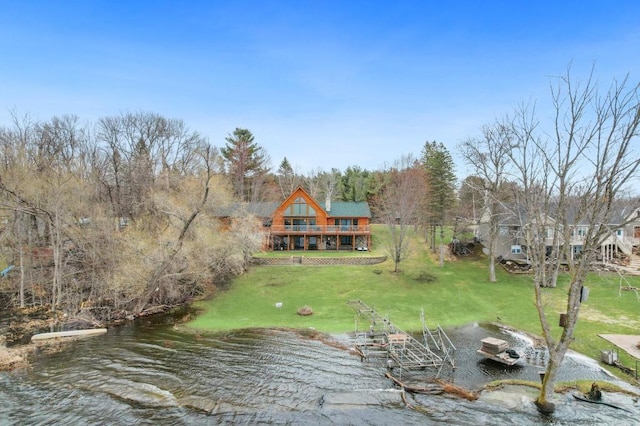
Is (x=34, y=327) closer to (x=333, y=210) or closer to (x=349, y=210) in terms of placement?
(x=333, y=210)

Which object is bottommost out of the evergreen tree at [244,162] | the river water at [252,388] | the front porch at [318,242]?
the river water at [252,388]

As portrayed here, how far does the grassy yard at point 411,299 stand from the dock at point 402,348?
1.89 m

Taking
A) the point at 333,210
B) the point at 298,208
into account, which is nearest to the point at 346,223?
the point at 333,210

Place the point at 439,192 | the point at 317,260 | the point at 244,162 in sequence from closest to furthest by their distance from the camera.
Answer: the point at 317,260 < the point at 439,192 < the point at 244,162

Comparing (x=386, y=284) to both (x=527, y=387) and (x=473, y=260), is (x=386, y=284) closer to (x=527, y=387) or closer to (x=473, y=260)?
(x=473, y=260)

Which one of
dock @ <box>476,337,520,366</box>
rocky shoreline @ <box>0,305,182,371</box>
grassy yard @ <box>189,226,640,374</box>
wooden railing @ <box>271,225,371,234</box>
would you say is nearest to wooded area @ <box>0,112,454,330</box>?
rocky shoreline @ <box>0,305,182,371</box>

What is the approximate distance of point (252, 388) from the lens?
14211 mm

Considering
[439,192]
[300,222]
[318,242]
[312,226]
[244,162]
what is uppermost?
[244,162]

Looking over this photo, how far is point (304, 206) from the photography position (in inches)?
1720

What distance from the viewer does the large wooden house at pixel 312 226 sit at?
42906mm

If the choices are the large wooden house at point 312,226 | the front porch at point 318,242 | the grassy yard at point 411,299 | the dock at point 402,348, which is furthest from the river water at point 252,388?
the front porch at point 318,242

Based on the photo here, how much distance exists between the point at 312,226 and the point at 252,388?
29335mm

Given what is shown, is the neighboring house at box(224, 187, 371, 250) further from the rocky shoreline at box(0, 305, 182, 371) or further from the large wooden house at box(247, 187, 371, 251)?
the rocky shoreline at box(0, 305, 182, 371)

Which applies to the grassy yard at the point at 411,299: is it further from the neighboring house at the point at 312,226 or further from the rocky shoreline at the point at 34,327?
the neighboring house at the point at 312,226
